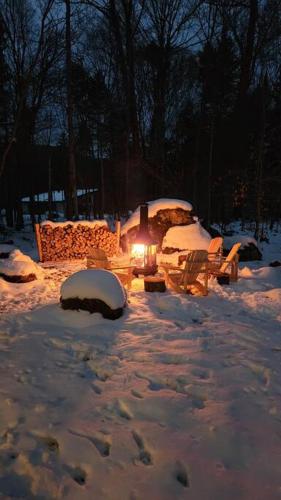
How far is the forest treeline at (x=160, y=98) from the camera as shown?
1797 centimetres

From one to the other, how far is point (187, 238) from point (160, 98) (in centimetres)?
1236

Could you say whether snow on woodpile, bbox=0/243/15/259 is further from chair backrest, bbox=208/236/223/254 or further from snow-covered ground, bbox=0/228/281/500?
chair backrest, bbox=208/236/223/254

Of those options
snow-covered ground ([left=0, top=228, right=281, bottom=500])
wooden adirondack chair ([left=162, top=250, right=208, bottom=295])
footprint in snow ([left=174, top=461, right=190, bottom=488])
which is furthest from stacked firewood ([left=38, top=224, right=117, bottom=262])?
footprint in snow ([left=174, top=461, right=190, bottom=488])

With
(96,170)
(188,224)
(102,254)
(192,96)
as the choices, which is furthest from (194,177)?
(102,254)

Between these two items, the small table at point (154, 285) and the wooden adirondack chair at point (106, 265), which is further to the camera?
the wooden adirondack chair at point (106, 265)

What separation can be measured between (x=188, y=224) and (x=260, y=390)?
9127 millimetres

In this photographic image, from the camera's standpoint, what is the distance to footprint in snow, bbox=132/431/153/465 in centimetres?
253

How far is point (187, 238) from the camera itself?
11.4 metres

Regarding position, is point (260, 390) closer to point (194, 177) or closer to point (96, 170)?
point (194, 177)

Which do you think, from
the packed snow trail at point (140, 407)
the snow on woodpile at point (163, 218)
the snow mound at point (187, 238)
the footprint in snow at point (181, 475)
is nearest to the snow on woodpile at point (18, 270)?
the packed snow trail at point (140, 407)

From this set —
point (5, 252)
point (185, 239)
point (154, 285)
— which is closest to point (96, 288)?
point (154, 285)

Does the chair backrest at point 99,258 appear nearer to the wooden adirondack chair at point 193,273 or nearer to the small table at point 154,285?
the small table at point 154,285

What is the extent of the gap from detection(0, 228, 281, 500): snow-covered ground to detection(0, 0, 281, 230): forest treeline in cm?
1081

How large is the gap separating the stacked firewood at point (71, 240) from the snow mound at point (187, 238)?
72.6 inches
